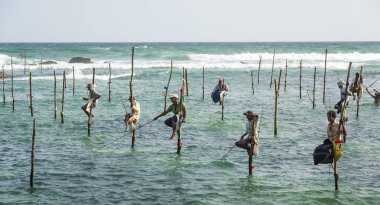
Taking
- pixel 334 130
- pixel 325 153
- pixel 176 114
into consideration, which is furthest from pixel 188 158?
pixel 334 130

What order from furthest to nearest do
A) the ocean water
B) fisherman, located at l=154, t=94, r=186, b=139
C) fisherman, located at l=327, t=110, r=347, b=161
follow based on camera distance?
1. fisherman, located at l=154, t=94, r=186, b=139
2. the ocean water
3. fisherman, located at l=327, t=110, r=347, b=161

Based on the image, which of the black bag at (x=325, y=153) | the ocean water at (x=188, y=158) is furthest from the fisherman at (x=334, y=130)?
the ocean water at (x=188, y=158)

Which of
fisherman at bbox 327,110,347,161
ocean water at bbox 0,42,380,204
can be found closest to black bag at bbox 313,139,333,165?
fisherman at bbox 327,110,347,161

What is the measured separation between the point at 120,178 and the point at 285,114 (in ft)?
44.0

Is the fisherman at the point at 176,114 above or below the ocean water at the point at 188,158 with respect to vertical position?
above

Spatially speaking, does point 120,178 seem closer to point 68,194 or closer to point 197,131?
point 68,194

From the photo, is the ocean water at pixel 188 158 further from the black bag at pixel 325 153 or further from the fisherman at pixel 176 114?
the fisherman at pixel 176 114

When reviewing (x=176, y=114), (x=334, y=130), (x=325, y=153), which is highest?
(x=334, y=130)

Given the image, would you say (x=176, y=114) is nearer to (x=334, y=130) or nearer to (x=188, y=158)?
(x=188, y=158)

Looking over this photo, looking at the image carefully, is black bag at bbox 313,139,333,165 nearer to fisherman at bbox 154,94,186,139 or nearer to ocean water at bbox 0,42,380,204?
ocean water at bbox 0,42,380,204

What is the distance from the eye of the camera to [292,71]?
5322 cm

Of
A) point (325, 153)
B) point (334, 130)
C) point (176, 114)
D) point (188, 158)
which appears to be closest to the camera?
point (325, 153)

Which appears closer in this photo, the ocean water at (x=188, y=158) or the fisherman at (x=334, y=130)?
the fisherman at (x=334, y=130)

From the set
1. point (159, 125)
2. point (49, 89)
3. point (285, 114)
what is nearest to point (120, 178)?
point (159, 125)
